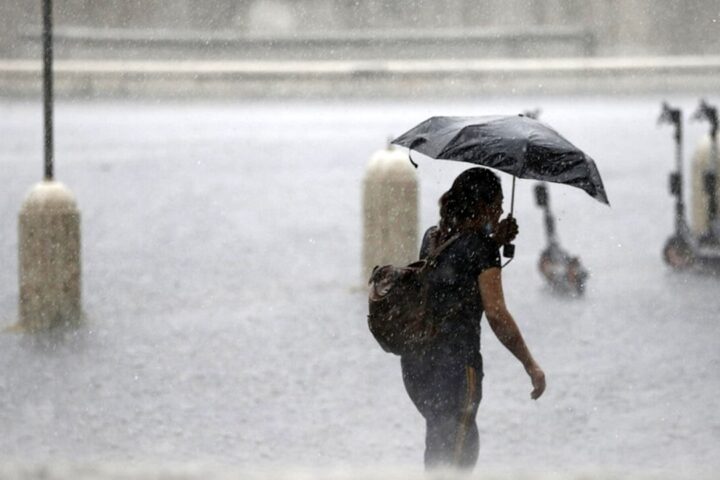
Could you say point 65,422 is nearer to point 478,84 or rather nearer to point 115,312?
point 115,312

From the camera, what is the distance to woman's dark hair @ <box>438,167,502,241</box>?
15.4 feet

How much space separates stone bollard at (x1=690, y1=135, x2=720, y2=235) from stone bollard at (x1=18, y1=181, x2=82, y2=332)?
5.19m

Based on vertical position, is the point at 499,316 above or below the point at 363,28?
above

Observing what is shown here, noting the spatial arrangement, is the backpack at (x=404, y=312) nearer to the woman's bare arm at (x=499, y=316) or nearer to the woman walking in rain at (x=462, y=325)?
the woman walking in rain at (x=462, y=325)

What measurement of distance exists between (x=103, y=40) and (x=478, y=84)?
8.32 metres

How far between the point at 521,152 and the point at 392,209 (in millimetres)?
5634

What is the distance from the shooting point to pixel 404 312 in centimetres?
470

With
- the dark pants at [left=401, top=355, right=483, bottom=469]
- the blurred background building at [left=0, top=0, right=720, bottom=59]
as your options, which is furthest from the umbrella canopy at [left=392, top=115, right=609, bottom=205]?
the blurred background building at [left=0, top=0, right=720, bottom=59]

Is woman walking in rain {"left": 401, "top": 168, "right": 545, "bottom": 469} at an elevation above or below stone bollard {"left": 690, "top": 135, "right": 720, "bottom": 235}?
above

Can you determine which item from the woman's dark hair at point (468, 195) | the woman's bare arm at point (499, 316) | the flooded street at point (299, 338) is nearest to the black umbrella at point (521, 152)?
the woman's dark hair at point (468, 195)

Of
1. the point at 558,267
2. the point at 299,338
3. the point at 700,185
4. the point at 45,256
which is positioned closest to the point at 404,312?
the point at 299,338

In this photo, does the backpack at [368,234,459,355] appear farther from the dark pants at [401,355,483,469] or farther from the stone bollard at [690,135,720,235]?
the stone bollard at [690,135,720,235]

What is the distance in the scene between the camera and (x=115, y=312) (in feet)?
33.7

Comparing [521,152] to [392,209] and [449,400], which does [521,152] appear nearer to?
[449,400]
